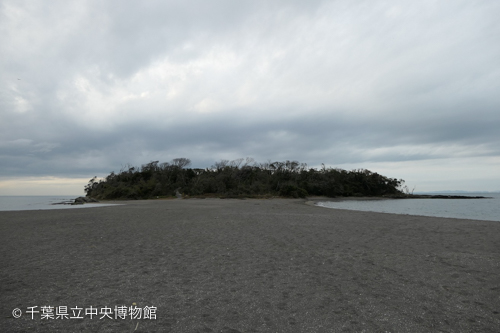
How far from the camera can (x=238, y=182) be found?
7188 centimetres

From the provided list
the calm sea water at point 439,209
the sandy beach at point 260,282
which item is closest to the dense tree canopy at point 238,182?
the calm sea water at point 439,209

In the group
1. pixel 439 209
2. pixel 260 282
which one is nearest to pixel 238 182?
pixel 439 209

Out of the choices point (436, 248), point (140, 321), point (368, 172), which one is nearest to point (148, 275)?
point (140, 321)

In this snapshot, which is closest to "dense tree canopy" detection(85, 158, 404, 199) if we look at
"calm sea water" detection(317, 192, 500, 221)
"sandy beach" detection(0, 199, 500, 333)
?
"calm sea water" detection(317, 192, 500, 221)

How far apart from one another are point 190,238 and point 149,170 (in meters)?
73.8

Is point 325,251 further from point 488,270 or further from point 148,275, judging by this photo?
point 148,275

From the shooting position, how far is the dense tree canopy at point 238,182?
2594 inches

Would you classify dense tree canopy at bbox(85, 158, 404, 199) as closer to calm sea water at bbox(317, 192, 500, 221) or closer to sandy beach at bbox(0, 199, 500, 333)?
calm sea water at bbox(317, 192, 500, 221)

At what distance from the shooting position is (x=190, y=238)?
1166 centimetres

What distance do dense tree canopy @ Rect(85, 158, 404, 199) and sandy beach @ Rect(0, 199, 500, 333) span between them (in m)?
51.6

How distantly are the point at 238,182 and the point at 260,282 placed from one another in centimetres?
6574

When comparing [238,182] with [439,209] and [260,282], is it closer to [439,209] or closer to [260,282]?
[439,209]

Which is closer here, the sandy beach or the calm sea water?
the sandy beach

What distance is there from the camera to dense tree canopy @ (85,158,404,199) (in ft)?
216
